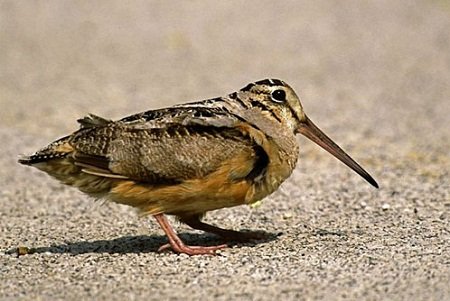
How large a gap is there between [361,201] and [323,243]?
1939 mm

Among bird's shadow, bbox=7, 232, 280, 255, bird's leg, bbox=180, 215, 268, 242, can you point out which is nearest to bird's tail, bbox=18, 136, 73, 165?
bird's shadow, bbox=7, 232, 280, 255

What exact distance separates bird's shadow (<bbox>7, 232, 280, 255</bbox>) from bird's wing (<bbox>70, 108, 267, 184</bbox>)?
74cm

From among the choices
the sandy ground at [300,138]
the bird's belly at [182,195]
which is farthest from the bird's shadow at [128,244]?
the bird's belly at [182,195]

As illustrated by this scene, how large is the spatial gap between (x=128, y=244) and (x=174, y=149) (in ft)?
3.77

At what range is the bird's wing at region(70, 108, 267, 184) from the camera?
733cm

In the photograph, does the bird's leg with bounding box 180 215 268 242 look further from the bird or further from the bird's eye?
the bird's eye

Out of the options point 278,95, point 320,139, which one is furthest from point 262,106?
point 320,139

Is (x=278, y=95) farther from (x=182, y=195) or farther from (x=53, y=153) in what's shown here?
(x=53, y=153)

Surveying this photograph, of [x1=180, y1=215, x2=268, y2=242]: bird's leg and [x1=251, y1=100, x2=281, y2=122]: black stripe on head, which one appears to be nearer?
[x1=251, y1=100, x2=281, y2=122]: black stripe on head

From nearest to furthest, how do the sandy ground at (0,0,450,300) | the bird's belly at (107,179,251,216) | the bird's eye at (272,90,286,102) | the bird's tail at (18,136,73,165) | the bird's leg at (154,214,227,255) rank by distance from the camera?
1. the sandy ground at (0,0,450,300)
2. the bird's belly at (107,179,251,216)
3. the bird's leg at (154,214,227,255)
4. the bird's tail at (18,136,73,165)
5. the bird's eye at (272,90,286,102)

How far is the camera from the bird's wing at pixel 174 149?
7332 millimetres

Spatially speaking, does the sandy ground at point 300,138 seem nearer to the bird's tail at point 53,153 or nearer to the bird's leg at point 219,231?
the bird's leg at point 219,231

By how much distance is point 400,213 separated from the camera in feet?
29.8

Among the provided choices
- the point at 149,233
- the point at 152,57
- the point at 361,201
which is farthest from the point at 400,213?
the point at 152,57
